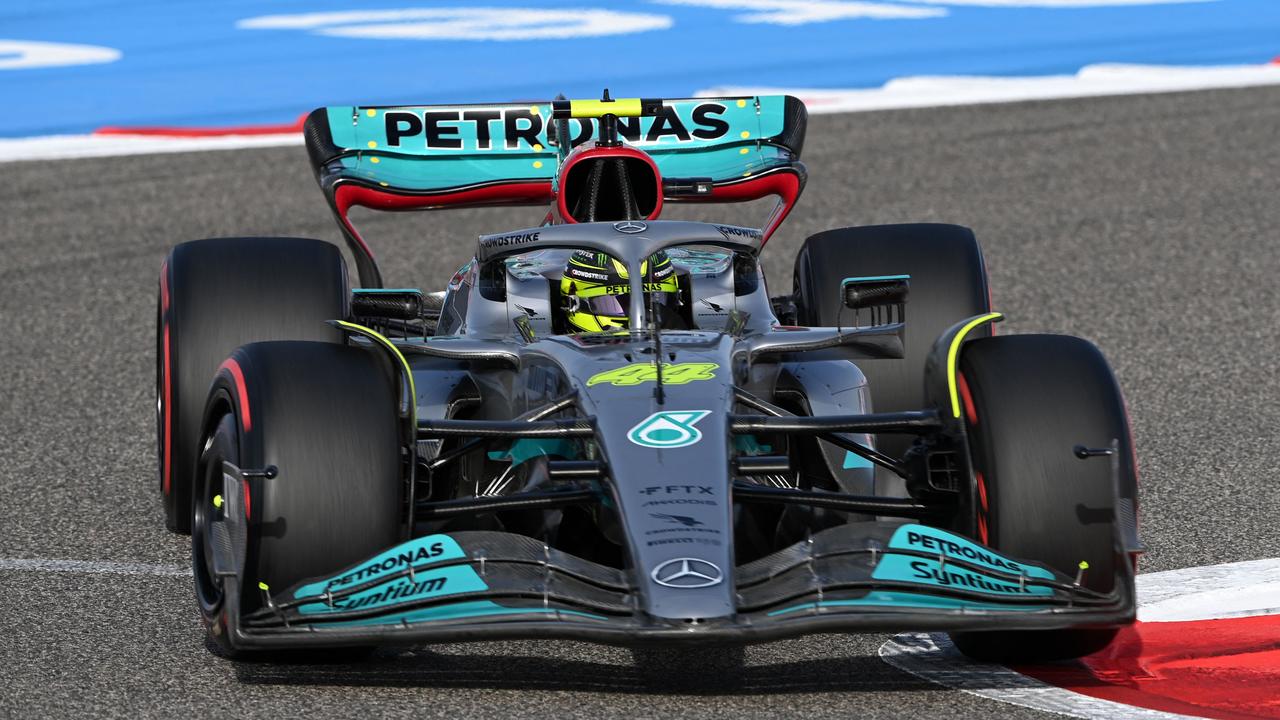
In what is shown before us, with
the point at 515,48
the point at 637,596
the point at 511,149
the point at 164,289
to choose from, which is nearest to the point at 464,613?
the point at 637,596

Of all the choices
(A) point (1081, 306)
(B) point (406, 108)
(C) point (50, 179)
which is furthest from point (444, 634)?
(C) point (50, 179)

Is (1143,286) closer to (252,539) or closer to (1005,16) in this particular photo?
(252,539)

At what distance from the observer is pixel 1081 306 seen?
1085cm

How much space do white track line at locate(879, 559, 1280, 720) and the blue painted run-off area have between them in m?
10.9

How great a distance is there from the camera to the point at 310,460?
500 cm

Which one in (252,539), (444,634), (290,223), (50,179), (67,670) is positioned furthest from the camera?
(50,179)

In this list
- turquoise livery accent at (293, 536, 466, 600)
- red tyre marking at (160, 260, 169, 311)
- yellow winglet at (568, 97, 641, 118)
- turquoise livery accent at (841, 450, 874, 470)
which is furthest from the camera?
yellow winglet at (568, 97, 641, 118)

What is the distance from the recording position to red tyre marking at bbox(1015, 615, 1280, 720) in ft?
16.4

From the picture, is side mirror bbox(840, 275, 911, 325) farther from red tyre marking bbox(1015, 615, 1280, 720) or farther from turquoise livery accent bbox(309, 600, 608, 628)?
turquoise livery accent bbox(309, 600, 608, 628)

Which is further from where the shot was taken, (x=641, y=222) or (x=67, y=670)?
(x=641, y=222)

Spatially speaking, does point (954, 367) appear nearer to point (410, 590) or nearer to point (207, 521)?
point (410, 590)

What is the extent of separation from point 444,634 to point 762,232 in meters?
2.88

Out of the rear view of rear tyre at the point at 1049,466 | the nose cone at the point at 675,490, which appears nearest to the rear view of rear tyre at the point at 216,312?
the nose cone at the point at 675,490

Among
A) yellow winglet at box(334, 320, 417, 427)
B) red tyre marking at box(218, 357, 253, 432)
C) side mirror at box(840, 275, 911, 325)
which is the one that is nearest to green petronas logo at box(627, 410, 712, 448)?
yellow winglet at box(334, 320, 417, 427)
